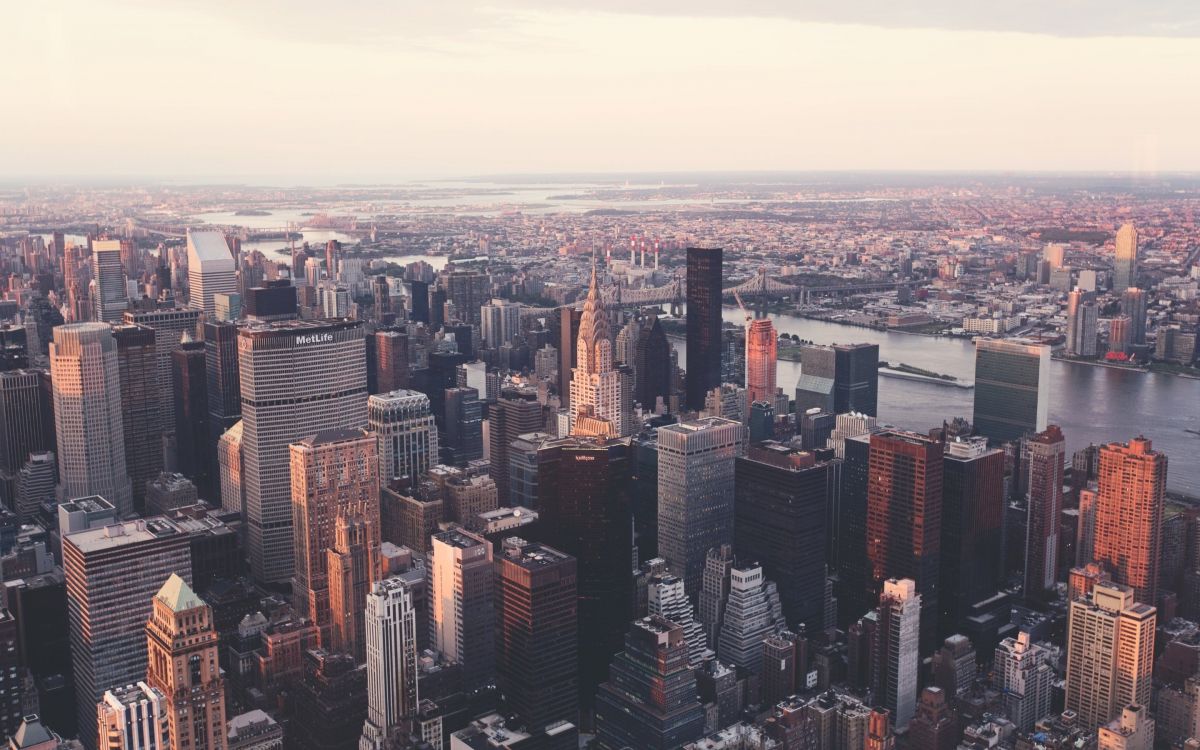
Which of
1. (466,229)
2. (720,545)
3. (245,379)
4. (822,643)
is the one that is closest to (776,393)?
(720,545)

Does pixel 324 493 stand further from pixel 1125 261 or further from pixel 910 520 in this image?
pixel 1125 261

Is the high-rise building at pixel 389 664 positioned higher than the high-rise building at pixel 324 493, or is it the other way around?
the high-rise building at pixel 324 493

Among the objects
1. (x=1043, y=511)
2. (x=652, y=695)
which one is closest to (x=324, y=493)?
(x=652, y=695)

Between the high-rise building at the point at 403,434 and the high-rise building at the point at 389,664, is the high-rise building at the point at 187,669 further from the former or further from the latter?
the high-rise building at the point at 403,434

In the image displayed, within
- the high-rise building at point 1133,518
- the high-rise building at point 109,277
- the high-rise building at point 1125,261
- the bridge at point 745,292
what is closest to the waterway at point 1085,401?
the high-rise building at point 1125,261

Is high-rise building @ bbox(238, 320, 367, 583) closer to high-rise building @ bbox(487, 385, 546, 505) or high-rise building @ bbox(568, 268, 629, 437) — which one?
high-rise building @ bbox(487, 385, 546, 505)

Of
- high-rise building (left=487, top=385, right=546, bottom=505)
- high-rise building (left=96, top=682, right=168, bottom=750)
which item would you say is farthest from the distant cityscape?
high-rise building (left=487, top=385, right=546, bottom=505)

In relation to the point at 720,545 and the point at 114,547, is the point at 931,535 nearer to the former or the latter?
the point at 720,545
